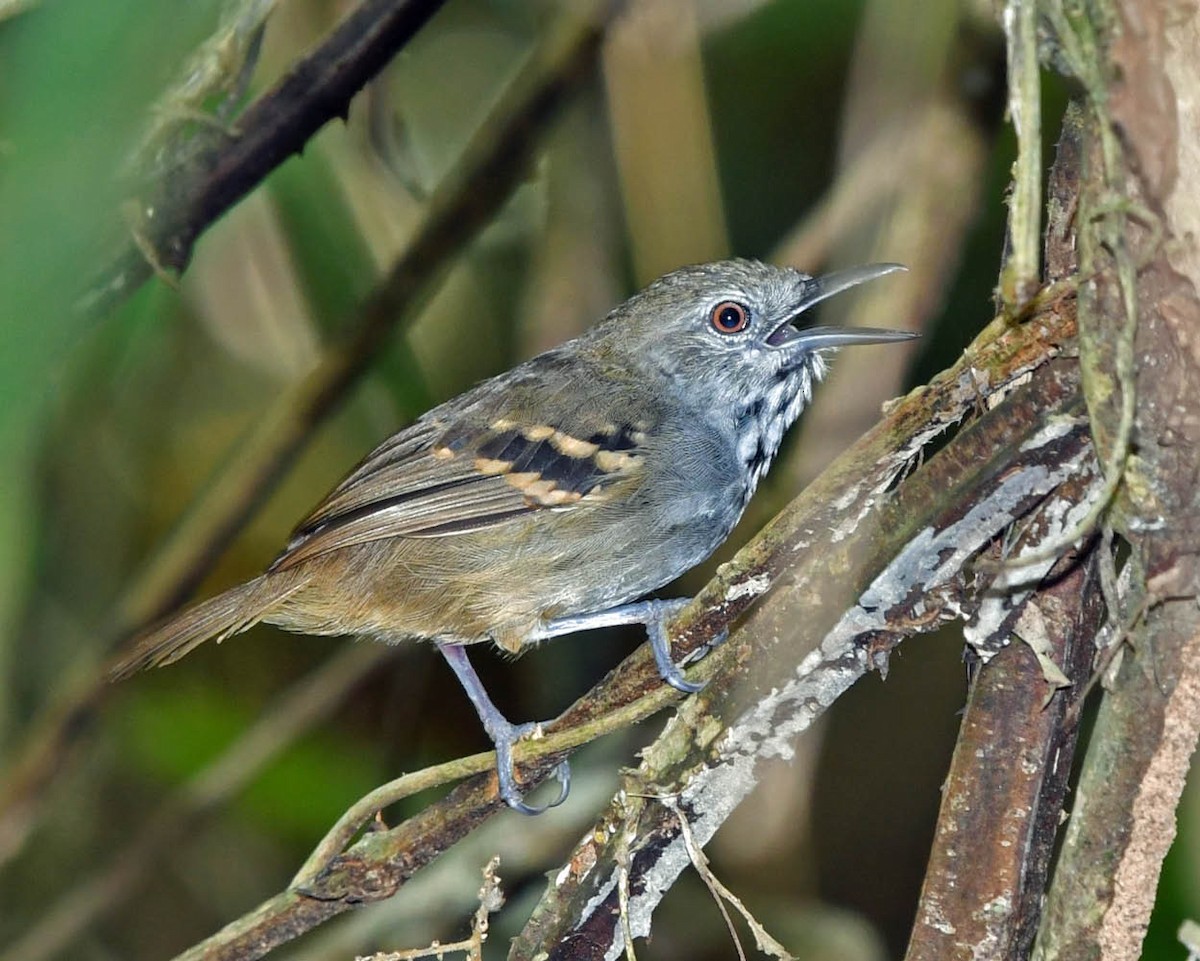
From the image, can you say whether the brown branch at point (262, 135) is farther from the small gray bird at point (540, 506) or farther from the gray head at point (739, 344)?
the gray head at point (739, 344)

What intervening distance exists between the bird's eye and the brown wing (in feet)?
1.64

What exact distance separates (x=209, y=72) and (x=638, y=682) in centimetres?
150

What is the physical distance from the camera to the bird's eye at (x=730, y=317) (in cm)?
394

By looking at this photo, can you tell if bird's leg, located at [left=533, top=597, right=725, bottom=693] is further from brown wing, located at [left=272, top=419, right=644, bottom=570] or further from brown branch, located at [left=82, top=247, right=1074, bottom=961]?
brown wing, located at [left=272, top=419, right=644, bottom=570]

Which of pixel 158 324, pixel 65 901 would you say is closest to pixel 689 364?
pixel 158 324

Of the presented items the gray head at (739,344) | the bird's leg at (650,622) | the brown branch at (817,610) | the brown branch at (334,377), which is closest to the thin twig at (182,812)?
the brown branch at (334,377)

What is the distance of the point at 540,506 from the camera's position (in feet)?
11.5

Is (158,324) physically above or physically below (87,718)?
above

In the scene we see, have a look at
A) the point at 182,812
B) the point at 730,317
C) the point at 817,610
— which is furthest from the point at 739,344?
the point at 182,812

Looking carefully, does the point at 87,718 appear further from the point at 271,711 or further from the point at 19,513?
the point at 19,513

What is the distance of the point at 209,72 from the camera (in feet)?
8.98

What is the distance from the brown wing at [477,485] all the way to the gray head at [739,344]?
0.39 m

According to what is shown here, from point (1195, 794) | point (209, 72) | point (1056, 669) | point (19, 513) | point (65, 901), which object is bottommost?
point (1195, 794)

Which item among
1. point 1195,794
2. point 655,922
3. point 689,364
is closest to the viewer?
point 1195,794
